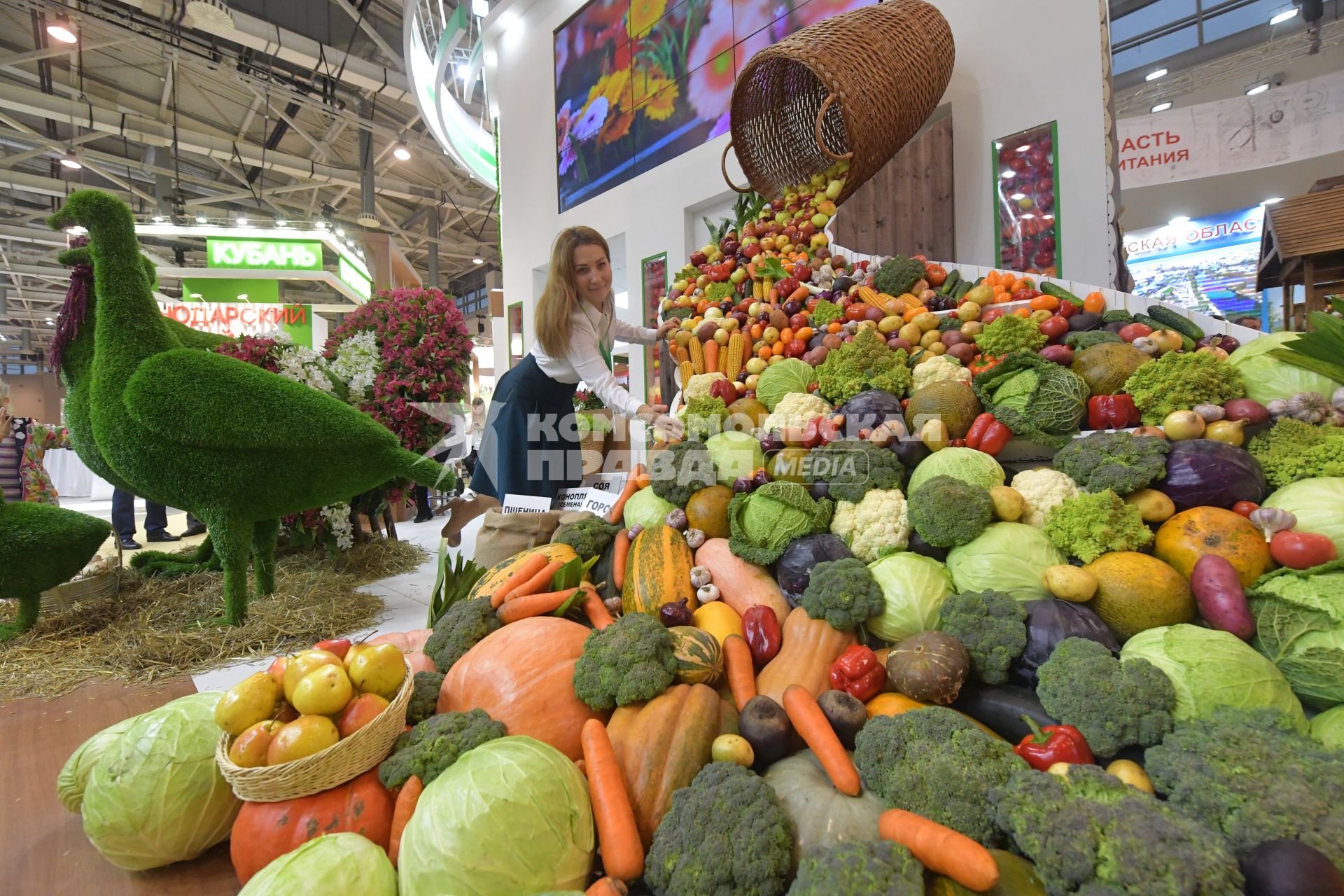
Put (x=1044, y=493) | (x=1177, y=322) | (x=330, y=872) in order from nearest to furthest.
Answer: (x=330, y=872), (x=1044, y=493), (x=1177, y=322)

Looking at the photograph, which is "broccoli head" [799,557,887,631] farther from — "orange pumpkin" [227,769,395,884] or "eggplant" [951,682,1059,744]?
"orange pumpkin" [227,769,395,884]

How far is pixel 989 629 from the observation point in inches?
58.2

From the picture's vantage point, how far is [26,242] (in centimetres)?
1567

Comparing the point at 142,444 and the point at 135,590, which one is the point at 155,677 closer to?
the point at 142,444

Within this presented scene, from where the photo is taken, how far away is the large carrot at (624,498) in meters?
2.44

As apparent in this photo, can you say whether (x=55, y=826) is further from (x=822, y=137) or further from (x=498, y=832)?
(x=822, y=137)

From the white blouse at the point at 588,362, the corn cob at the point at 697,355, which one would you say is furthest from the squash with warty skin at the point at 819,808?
the corn cob at the point at 697,355

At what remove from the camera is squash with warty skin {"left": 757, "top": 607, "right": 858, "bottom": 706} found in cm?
158

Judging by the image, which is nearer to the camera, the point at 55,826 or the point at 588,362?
the point at 55,826

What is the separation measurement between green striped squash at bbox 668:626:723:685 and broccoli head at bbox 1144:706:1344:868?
3.05 feet

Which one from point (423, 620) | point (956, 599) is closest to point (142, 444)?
point (423, 620)

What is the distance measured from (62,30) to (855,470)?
9.84m

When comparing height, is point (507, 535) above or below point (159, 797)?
above

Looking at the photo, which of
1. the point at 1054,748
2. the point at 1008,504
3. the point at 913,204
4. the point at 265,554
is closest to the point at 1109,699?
the point at 1054,748
